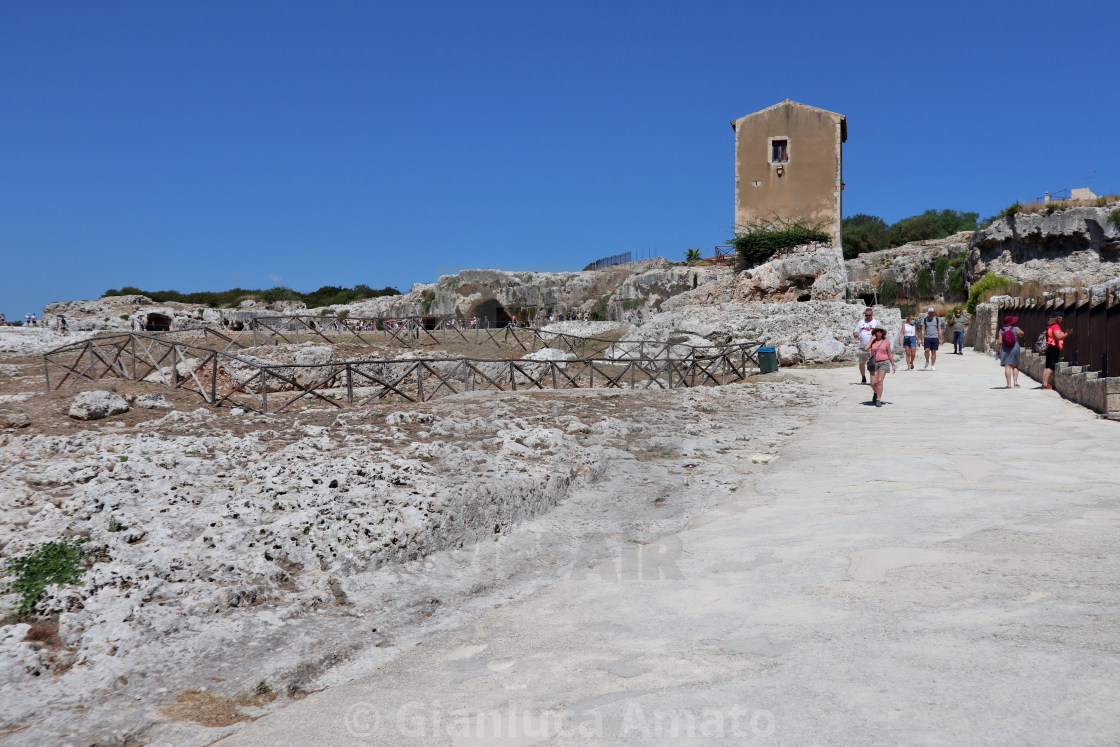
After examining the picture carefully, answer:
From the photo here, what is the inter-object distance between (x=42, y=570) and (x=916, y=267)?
117 feet

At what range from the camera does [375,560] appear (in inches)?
168

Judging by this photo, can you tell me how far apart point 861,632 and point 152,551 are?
12.1ft

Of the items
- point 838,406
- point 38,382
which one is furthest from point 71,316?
point 838,406

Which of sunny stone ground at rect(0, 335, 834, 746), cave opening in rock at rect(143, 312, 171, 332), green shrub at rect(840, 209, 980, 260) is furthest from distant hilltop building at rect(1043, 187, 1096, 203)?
cave opening in rock at rect(143, 312, 171, 332)

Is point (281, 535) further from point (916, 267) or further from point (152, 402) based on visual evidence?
point (916, 267)

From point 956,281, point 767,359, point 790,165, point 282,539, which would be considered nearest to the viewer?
point 282,539

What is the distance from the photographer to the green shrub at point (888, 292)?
3325cm

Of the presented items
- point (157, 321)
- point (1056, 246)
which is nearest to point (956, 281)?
point (1056, 246)

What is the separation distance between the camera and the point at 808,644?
298 cm

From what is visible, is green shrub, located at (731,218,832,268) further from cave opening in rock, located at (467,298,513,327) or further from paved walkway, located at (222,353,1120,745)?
paved walkway, located at (222,353,1120,745)

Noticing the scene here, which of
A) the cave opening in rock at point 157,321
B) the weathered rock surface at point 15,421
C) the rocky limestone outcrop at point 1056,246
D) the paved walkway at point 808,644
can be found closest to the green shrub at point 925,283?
the rocky limestone outcrop at point 1056,246

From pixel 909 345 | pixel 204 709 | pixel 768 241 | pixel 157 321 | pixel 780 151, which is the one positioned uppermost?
pixel 780 151

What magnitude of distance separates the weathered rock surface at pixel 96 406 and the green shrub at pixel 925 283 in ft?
106

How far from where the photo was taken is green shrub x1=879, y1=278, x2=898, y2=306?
33.2 meters
